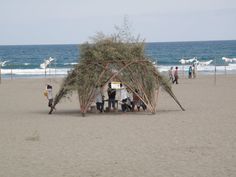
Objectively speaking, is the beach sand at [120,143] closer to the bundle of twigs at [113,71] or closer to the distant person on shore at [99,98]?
the distant person on shore at [99,98]

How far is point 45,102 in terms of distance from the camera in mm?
26156

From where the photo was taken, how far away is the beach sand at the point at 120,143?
32.8 feet

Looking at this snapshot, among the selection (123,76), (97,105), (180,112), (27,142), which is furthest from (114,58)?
(27,142)

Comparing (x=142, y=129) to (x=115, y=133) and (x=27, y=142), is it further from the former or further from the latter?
(x=27, y=142)

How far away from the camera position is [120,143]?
13.1 m

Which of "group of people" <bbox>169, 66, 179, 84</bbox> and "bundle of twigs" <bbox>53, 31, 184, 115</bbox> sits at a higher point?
"bundle of twigs" <bbox>53, 31, 184, 115</bbox>

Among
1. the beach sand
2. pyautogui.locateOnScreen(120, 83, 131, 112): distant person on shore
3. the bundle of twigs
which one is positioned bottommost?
the beach sand

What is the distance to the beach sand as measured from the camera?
10.0 m

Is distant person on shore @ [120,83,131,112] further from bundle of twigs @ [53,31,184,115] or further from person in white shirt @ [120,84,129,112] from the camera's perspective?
bundle of twigs @ [53,31,184,115]

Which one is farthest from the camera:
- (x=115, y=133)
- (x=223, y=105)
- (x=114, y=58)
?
(x=223, y=105)

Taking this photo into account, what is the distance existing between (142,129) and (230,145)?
3.60 metres

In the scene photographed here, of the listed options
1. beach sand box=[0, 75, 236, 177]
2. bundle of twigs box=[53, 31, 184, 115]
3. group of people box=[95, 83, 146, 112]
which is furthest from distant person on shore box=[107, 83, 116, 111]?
bundle of twigs box=[53, 31, 184, 115]

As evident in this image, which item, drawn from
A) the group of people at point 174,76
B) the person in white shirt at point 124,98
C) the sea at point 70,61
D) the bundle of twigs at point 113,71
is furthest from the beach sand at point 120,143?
the group of people at point 174,76

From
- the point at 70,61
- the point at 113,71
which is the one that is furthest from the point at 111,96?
the point at 70,61
